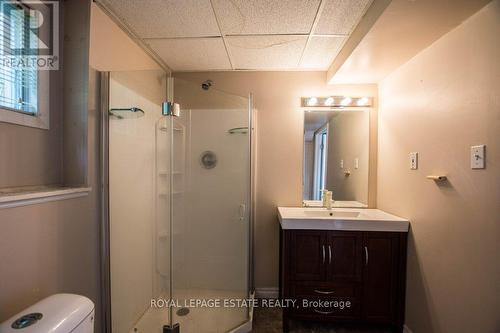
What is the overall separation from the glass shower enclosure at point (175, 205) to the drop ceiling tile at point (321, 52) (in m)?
0.66

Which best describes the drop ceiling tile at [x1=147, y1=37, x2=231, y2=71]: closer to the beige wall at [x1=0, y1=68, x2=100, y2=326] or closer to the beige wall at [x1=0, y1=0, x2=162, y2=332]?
the beige wall at [x1=0, y1=0, x2=162, y2=332]

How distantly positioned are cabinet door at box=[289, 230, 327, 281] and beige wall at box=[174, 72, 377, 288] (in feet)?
1.67

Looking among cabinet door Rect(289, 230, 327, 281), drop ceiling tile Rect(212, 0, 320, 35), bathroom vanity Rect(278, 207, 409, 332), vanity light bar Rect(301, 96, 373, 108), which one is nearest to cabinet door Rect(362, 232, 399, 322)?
bathroom vanity Rect(278, 207, 409, 332)

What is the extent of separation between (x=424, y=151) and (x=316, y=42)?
3.69ft

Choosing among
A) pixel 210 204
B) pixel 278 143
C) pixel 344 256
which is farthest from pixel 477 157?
pixel 210 204

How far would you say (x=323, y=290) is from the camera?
67.6 inches

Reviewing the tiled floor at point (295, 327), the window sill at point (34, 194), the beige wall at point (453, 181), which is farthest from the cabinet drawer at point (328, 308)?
the window sill at point (34, 194)

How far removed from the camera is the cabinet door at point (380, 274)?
169 cm

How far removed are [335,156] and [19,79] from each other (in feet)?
7.56

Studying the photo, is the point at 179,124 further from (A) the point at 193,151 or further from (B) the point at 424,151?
(B) the point at 424,151

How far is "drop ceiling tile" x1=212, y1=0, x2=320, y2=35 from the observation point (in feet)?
4.30

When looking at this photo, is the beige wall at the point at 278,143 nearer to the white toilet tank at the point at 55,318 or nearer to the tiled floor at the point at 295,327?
the tiled floor at the point at 295,327

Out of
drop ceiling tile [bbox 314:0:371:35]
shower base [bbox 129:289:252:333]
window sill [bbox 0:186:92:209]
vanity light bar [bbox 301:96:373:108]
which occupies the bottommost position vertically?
shower base [bbox 129:289:252:333]

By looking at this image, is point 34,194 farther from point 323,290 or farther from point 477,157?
point 477,157
